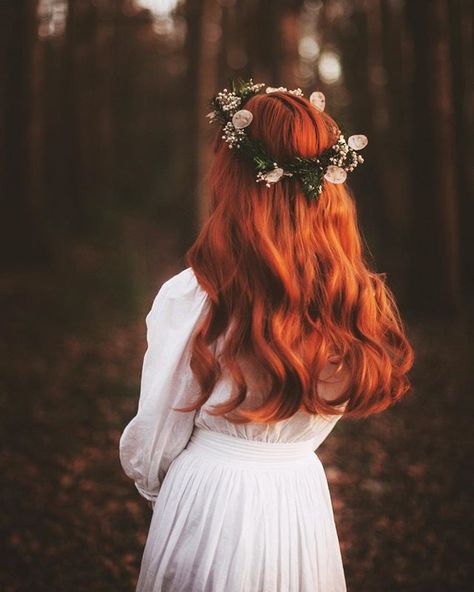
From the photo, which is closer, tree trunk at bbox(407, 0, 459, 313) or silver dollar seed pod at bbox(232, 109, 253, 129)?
silver dollar seed pod at bbox(232, 109, 253, 129)

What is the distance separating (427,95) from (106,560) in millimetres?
8189

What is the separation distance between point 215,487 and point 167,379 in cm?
44

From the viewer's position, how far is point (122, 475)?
502 cm

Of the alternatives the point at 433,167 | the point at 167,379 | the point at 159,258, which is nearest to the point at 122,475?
the point at 167,379

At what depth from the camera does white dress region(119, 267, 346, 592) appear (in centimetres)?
205

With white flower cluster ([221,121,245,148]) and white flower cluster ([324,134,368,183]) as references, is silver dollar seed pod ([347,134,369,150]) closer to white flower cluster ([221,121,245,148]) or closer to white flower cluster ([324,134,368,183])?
white flower cluster ([324,134,368,183])

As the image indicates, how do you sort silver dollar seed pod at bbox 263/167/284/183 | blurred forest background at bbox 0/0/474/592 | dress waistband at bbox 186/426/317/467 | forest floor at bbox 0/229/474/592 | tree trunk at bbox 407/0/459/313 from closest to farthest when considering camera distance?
1. silver dollar seed pod at bbox 263/167/284/183
2. dress waistband at bbox 186/426/317/467
3. forest floor at bbox 0/229/474/592
4. blurred forest background at bbox 0/0/474/592
5. tree trunk at bbox 407/0/459/313

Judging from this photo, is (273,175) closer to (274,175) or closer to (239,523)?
(274,175)

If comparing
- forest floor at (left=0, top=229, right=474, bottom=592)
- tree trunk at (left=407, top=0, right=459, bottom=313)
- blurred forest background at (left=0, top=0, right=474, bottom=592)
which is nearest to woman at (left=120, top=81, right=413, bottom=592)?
blurred forest background at (left=0, top=0, right=474, bottom=592)

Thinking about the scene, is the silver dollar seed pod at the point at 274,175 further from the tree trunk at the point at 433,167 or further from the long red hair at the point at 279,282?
the tree trunk at the point at 433,167

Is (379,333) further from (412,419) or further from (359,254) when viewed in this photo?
(412,419)

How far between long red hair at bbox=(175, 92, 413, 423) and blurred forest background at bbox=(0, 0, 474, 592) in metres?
1.20

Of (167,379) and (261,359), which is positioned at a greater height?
(261,359)

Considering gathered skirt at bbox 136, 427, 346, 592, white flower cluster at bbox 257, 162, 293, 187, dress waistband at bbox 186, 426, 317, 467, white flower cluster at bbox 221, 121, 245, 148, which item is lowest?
gathered skirt at bbox 136, 427, 346, 592
